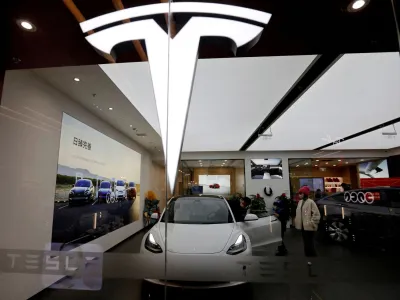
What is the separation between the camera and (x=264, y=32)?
1.80 metres

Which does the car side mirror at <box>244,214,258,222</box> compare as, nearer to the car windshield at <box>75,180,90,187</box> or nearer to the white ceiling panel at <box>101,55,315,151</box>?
the white ceiling panel at <box>101,55,315,151</box>

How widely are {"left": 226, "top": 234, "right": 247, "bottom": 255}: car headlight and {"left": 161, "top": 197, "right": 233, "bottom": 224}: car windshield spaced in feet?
0.77

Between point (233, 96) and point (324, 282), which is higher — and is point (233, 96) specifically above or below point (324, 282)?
above

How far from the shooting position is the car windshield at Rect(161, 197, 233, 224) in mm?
2488

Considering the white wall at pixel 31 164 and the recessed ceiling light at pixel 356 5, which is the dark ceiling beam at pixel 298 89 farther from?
the white wall at pixel 31 164

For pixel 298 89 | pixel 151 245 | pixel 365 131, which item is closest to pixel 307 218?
pixel 365 131

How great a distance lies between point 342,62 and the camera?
8.42 feet

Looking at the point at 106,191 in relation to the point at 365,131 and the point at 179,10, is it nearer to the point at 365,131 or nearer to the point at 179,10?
the point at 179,10

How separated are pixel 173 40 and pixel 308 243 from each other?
3.00 m

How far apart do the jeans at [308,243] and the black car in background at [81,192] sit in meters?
2.97

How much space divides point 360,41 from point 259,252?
2.50 meters

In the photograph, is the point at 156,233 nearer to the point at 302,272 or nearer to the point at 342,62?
the point at 302,272

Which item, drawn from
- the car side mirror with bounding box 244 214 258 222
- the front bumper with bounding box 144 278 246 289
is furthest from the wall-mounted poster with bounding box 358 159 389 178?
the front bumper with bounding box 144 278 246 289

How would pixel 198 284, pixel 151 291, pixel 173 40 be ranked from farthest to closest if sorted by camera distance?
1. pixel 151 291
2. pixel 198 284
3. pixel 173 40
